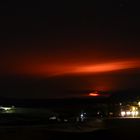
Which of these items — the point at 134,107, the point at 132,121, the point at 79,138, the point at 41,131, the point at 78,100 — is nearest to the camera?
the point at 79,138

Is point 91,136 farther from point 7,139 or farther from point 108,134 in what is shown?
point 7,139

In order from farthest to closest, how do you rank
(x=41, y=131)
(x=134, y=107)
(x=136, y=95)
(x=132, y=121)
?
(x=136, y=95) < (x=134, y=107) < (x=132, y=121) < (x=41, y=131)

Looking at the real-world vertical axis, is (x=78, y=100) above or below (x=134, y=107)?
above

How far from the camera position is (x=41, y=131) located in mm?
26953

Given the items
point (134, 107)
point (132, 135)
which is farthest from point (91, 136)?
point (134, 107)

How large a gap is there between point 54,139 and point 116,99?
55154mm

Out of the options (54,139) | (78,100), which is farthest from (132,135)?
(78,100)

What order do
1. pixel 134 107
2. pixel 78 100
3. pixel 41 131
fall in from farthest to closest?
pixel 78 100, pixel 134 107, pixel 41 131

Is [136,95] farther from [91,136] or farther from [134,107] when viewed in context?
[91,136]

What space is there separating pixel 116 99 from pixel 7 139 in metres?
55.8

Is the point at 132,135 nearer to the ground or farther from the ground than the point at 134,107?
nearer to the ground

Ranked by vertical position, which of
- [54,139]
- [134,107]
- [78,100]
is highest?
[78,100]

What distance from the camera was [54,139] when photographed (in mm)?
25516

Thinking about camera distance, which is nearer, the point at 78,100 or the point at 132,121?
the point at 132,121
